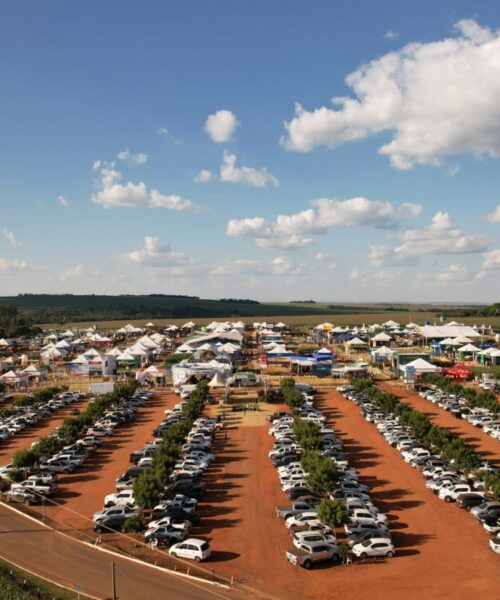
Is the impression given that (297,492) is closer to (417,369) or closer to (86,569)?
(86,569)

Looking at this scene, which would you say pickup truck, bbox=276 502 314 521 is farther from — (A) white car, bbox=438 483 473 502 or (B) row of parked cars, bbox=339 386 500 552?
(B) row of parked cars, bbox=339 386 500 552

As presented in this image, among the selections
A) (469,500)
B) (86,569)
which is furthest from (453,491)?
(86,569)

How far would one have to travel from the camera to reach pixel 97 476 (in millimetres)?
32531

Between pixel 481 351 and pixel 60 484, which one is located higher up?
pixel 481 351

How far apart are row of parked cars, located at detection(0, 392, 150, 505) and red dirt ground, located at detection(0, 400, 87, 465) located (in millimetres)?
3605

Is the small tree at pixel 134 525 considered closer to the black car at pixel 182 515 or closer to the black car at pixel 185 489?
the black car at pixel 182 515

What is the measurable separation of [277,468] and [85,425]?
16.0 metres

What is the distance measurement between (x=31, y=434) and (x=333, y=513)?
28.5 m

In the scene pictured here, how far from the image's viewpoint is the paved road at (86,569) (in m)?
19.0

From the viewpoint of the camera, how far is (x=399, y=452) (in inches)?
1416

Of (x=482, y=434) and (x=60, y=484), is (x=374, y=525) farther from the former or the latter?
(x=482, y=434)

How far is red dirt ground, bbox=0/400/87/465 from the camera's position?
37.9 meters

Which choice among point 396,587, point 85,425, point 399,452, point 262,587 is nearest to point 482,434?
point 399,452

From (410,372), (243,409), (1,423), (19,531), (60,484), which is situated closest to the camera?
(19,531)
